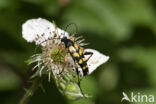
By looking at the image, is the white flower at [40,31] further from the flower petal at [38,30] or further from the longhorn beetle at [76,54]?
the longhorn beetle at [76,54]

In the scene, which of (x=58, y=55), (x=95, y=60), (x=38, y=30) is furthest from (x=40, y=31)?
(x=95, y=60)

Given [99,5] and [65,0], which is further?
[99,5]

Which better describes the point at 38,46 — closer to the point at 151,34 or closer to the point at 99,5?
the point at 99,5

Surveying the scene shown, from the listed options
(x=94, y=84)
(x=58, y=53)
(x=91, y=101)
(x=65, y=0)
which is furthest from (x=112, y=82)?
(x=58, y=53)

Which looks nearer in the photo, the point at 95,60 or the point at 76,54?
the point at 76,54

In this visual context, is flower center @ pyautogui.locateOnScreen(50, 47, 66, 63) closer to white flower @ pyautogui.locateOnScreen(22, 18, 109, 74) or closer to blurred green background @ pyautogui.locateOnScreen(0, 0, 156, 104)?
white flower @ pyautogui.locateOnScreen(22, 18, 109, 74)

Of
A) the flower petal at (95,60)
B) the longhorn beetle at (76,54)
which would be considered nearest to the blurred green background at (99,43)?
the flower petal at (95,60)

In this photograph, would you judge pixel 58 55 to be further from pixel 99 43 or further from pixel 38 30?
pixel 99 43
